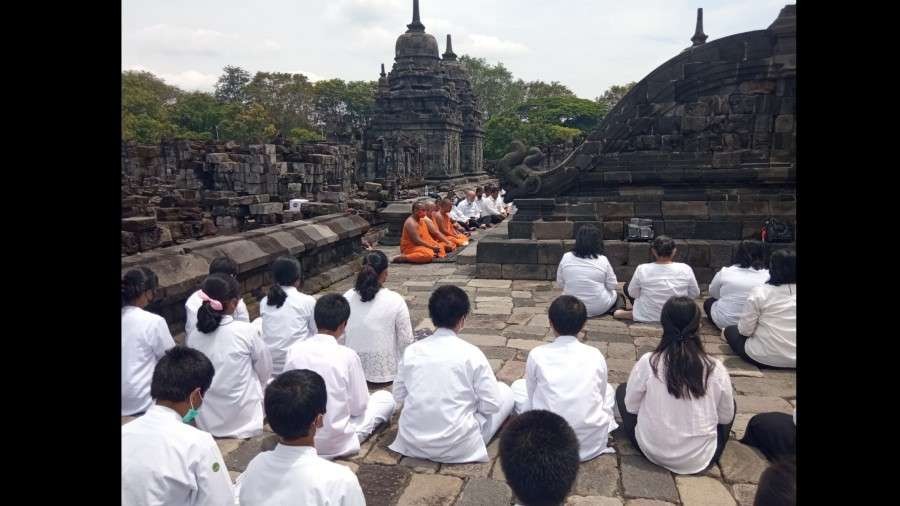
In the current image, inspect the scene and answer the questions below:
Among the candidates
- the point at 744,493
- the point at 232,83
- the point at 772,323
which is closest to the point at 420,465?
the point at 744,493

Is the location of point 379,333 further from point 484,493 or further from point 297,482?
point 297,482

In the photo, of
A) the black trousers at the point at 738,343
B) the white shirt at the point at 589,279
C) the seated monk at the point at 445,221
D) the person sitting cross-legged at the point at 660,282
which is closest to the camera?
the black trousers at the point at 738,343

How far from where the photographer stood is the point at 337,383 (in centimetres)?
361

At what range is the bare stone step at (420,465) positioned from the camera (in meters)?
3.44

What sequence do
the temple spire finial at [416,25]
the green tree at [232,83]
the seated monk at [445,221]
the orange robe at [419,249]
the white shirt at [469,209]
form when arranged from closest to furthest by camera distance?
the orange robe at [419,249] → the seated monk at [445,221] → the white shirt at [469,209] → the temple spire finial at [416,25] → the green tree at [232,83]

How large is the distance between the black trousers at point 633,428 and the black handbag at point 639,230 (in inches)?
222

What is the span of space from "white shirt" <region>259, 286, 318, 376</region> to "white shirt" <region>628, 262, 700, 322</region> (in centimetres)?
361

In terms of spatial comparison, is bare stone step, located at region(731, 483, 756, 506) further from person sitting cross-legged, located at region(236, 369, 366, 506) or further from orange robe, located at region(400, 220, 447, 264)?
orange robe, located at region(400, 220, 447, 264)

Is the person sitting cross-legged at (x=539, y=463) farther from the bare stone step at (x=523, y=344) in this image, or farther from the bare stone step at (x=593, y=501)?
the bare stone step at (x=523, y=344)

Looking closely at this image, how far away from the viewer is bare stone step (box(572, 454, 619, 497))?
3.19 meters

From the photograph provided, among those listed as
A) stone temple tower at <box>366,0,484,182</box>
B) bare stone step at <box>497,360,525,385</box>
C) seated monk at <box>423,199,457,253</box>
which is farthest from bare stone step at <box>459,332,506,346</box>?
stone temple tower at <box>366,0,484,182</box>

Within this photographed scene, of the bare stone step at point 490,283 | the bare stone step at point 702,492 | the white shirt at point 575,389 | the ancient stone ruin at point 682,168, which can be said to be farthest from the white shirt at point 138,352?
the ancient stone ruin at point 682,168

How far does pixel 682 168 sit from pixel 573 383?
7.38 meters

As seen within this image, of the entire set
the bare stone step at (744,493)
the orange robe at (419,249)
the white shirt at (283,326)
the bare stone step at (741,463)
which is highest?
the orange robe at (419,249)
